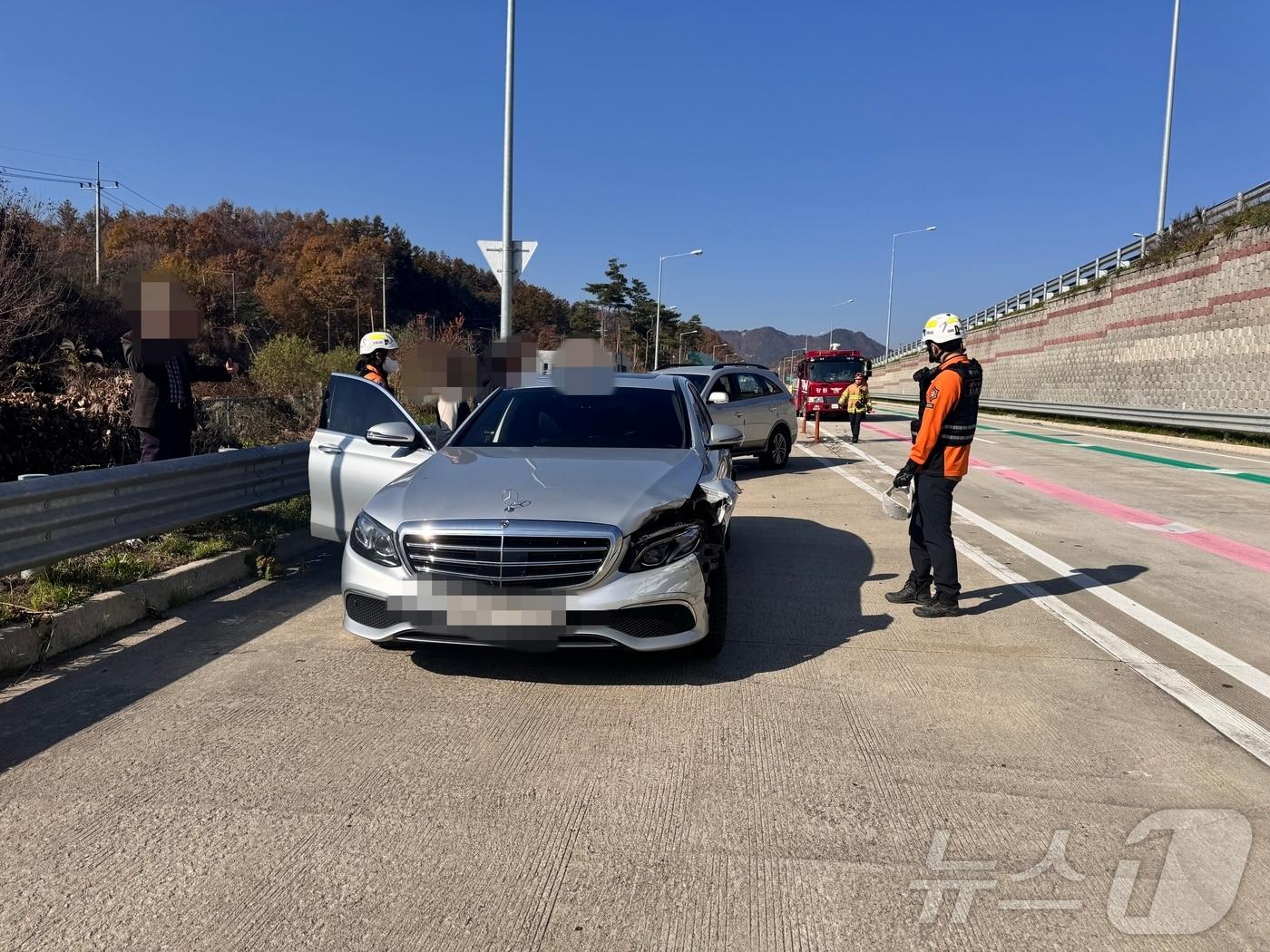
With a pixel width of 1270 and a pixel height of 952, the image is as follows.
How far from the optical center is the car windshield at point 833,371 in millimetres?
28094

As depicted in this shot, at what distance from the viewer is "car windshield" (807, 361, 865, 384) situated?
2809cm

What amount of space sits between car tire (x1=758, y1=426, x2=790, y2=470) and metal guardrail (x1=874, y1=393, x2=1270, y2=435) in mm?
11316

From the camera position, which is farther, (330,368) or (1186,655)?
(330,368)

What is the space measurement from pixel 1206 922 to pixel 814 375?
86.4 feet

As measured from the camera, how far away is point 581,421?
229 inches

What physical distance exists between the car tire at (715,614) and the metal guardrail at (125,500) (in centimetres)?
362

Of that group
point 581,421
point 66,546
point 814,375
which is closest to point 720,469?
point 581,421

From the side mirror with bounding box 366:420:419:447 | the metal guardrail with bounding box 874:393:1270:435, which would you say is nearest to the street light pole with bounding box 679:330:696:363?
the metal guardrail with bounding box 874:393:1270:435

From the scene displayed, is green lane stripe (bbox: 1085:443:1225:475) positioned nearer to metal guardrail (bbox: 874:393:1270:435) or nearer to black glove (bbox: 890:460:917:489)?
metal guardrail (bbox: 874:393:1270:435)

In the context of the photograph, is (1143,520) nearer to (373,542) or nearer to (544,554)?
(544,554)

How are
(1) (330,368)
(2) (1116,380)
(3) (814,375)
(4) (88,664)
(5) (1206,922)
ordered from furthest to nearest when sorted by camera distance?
(2) (1116,380) < (3) (814,375) < (1) (330,368) < (4) (88,664) < (5) (1206,922)

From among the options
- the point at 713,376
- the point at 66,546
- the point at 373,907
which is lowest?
the point at 373,907

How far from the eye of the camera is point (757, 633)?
536 cm

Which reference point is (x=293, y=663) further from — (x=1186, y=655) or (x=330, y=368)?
(x=330, y=368)
